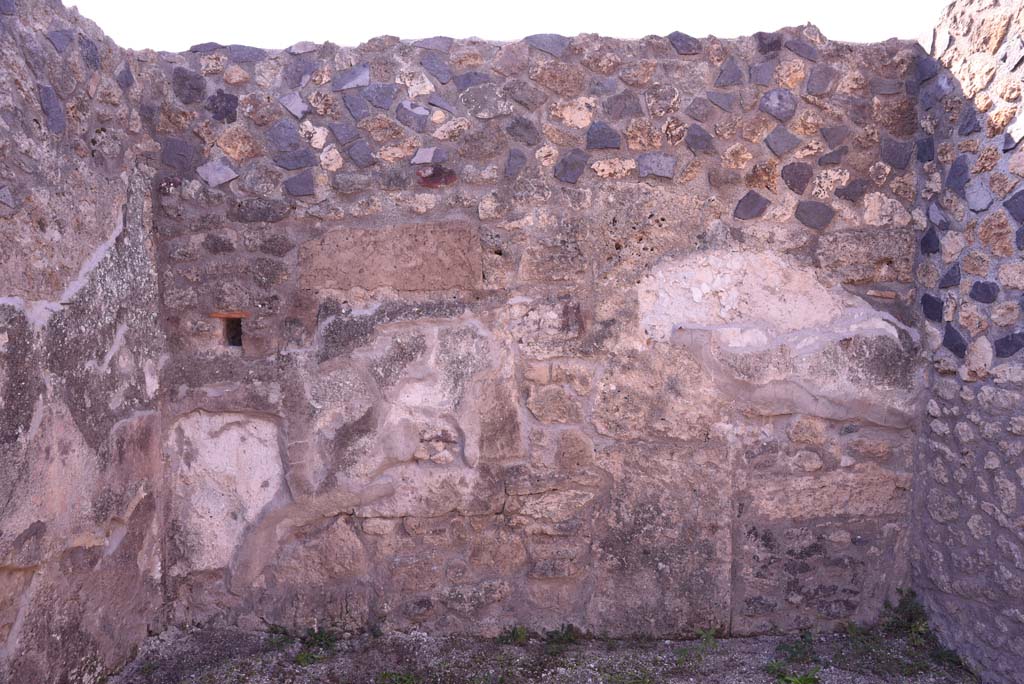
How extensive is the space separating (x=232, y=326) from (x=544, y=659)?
1.56 m

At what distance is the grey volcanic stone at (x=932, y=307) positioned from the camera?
2.63 meters

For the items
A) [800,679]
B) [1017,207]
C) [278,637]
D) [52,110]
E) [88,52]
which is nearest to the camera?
[52,110]

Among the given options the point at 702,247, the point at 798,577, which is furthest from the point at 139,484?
the point at 798,577

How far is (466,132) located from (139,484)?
158 cm

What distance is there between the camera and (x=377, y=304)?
273 cm

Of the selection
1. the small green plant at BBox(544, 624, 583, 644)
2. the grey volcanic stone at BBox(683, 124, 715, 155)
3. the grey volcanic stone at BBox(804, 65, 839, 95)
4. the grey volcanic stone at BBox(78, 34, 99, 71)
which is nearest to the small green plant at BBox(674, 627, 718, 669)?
the small green plant at BBox(544, 624, 583, 644)

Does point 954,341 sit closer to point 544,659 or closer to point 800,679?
point 800,679

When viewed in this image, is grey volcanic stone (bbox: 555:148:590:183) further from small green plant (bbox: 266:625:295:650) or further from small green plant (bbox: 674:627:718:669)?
small green plant (bbox: 266:625:295:650)

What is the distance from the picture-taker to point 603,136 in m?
2.71

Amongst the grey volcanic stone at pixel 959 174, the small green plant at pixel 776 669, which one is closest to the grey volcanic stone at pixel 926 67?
the grey volcanic stone at pixel 959 174

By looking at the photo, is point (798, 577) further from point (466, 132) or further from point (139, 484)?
point (139, 484)

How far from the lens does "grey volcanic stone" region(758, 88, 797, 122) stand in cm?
270

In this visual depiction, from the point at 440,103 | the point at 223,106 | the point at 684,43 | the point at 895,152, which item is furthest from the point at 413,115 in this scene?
the point at 895,152

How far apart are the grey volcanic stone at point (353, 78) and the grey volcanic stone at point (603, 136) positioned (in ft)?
2.56
